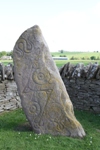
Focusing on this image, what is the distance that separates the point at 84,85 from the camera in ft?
30.6

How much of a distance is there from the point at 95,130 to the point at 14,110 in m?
3.38

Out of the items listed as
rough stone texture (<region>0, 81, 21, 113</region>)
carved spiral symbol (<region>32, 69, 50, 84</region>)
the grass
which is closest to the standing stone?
carved spiral symbol (<region>32, 69, 50, 84</region>)

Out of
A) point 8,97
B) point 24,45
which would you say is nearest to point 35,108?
point 24,45

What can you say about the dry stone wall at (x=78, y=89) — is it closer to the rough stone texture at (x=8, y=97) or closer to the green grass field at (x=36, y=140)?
the rough stone texture at (x=8, y=97)

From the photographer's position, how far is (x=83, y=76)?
930 centimetres

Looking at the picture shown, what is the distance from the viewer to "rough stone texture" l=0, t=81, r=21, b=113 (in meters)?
8.92

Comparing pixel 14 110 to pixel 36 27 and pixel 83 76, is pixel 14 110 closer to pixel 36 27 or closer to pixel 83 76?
pixel 83 76

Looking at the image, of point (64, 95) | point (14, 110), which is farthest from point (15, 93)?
point (64, 95)

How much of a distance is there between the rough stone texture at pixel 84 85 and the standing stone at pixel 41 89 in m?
2.85

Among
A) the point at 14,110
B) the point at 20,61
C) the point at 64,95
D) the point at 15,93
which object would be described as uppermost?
the point at 20,61

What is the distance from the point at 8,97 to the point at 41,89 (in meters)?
3.04

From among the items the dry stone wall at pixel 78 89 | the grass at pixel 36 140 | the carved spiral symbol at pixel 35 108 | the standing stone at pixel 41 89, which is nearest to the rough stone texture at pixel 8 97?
the dry stone wall at pixel 78 89

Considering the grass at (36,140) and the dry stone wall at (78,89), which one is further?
the dry stone wall at (78,89)

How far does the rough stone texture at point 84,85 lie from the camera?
9016mm
